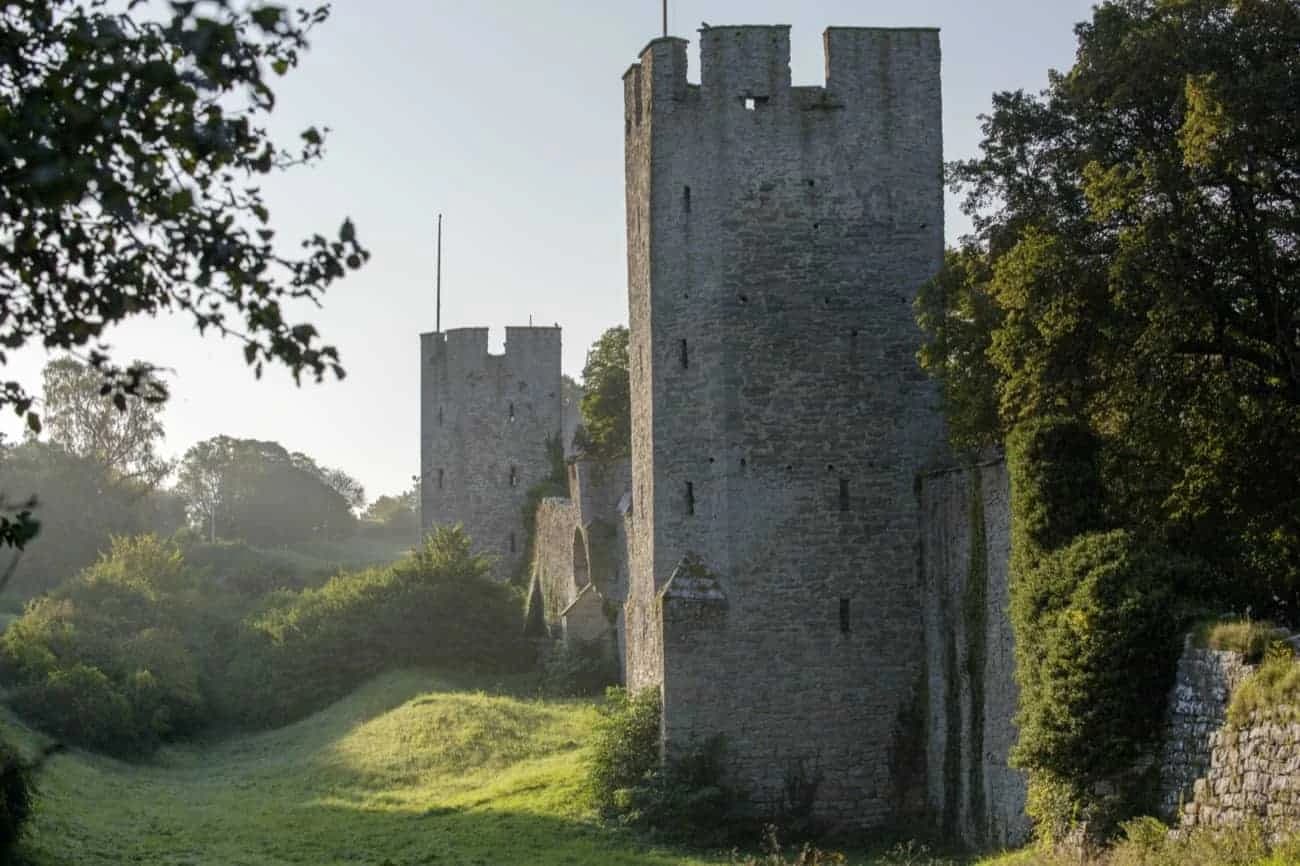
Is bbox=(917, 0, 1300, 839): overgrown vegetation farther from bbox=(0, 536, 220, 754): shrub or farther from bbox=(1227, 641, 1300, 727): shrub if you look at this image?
bbox=(0, 536, 220, 754): shrub

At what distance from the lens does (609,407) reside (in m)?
39.6

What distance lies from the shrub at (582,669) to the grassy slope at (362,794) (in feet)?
5.88

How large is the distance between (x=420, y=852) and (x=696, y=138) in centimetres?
955

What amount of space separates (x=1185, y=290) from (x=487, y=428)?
3047 cm

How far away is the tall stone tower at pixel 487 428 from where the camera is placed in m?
45.1

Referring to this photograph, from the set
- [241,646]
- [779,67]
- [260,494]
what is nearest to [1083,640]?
[779,67]

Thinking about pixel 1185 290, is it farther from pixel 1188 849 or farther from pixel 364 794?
pixel 364 794

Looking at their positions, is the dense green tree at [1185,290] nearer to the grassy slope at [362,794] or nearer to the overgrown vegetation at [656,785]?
the overgrown vegetation at [656,785]

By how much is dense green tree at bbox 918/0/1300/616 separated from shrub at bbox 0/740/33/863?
1068cm

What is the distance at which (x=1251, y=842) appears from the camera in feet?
34.6

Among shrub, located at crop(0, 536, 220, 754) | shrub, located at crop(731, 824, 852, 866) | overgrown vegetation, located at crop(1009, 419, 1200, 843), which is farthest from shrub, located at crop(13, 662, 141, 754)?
overgrown vegetation, located at crop(1009, 419, 1200, 843)

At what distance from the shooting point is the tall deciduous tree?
62.8m

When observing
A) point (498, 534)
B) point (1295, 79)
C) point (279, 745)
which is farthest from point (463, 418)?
point (1295, 79)

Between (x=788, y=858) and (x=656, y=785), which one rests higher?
(x=656, y=785)
